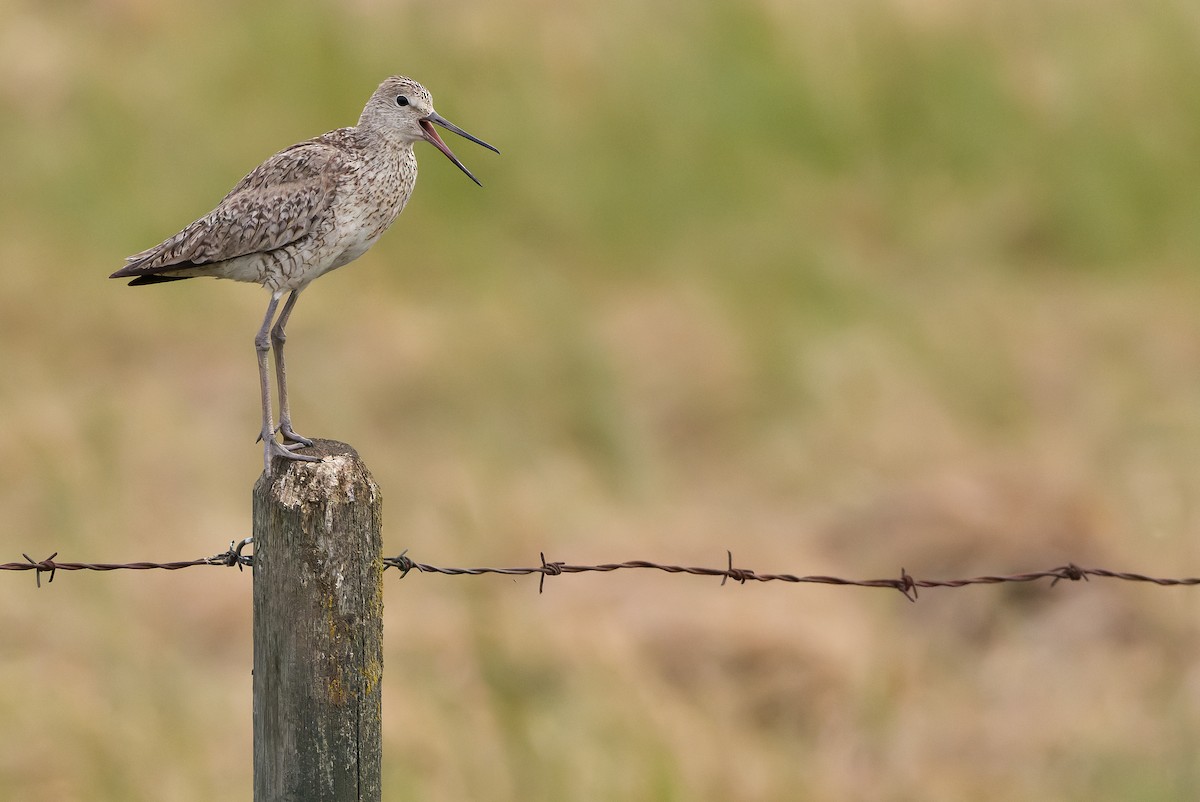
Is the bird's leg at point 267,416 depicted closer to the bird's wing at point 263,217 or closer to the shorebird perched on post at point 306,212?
the shorebird perched on post at point 306,212

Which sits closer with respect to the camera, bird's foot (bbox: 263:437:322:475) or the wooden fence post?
the wooden fence post

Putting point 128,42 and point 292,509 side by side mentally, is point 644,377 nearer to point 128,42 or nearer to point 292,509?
point 128,42

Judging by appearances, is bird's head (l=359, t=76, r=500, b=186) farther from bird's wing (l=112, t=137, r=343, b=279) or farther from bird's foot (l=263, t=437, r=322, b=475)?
bird's foot (l=263, t=437, r=322, b=475)

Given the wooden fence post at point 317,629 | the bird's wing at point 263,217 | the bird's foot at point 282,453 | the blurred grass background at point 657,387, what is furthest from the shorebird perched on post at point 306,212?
the blurred grass background at point 657,387

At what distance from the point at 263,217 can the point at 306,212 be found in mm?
124

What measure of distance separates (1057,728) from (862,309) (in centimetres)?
614

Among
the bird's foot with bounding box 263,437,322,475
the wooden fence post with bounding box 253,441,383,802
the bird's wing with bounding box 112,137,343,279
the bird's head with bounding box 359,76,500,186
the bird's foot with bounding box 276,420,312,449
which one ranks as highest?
the bird's head with bounding box 359,76,500,186

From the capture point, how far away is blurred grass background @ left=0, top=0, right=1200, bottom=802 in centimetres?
773

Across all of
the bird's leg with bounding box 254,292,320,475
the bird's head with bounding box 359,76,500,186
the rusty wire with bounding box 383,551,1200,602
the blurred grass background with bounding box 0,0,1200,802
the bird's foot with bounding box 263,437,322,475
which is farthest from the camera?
the blurred grass background with bounding box 0,0,1200,802

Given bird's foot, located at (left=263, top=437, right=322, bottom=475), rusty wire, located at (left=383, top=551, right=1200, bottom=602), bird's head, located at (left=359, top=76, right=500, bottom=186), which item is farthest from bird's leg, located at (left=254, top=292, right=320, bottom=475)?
bird's head, located at (left=359, top=76, right=500, bottom=186)

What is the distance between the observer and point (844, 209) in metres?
16.1

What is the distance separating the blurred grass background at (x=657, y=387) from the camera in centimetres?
773

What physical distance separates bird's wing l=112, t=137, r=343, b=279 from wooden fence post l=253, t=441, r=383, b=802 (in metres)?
1.05

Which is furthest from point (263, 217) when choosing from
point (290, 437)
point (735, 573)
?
point (735, 573)
